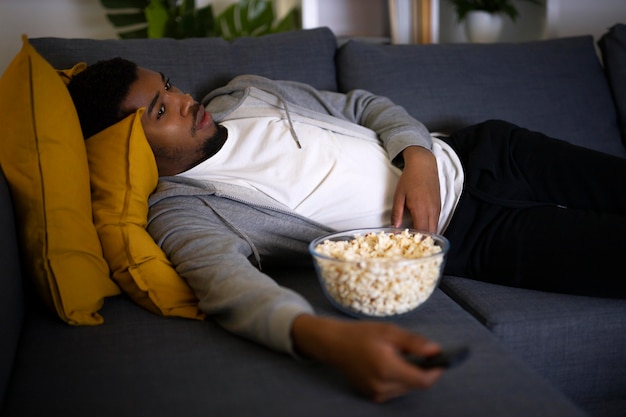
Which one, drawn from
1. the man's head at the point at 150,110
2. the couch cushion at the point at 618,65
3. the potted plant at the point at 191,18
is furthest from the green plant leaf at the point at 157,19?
the couch cushion at the point at 618,65

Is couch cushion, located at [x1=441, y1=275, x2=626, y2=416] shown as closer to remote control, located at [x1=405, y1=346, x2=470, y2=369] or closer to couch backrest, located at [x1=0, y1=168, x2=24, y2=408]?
remote control, located at [x1=405, y1=346, x2=470, y2=369]

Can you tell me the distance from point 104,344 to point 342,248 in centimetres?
44

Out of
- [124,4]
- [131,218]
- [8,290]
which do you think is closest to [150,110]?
[131,218]

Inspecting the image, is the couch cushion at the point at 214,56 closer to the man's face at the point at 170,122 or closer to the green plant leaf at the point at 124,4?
the man's face at the point at 170,122

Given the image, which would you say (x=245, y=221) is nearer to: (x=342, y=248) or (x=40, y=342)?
(x=342, y=248)

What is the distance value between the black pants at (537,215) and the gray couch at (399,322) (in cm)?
5

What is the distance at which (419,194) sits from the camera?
1.30m

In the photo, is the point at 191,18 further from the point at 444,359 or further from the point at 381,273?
the point at 444,359

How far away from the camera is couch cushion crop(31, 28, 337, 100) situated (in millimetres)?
1595

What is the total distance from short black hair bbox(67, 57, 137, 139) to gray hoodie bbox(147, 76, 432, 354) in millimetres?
186

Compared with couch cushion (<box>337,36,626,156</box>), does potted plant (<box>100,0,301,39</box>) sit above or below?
above

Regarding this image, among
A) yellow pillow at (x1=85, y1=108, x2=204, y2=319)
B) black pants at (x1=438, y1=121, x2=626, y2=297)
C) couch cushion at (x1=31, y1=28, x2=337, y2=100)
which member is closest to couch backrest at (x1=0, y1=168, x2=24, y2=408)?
yellow pillow at (x1=85, y1=108, x2=204, y2=319)

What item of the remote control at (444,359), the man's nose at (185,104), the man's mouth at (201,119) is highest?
the man's nose at (185,104)

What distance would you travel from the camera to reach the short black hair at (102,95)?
4.33 feet
